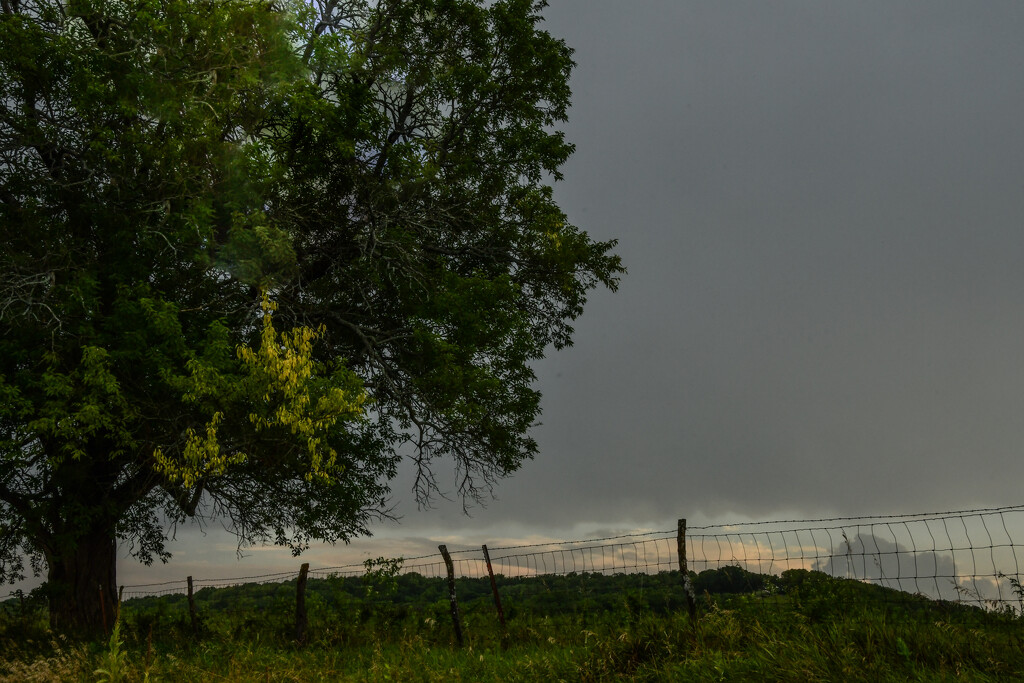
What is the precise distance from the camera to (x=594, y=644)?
8.25 meters

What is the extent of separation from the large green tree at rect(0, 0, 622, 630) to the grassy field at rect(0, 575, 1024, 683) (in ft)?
8.86

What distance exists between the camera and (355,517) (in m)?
16.7

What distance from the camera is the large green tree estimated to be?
12.7 metres

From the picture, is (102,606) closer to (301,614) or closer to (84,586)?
(84,586)

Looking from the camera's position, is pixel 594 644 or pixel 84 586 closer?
pixel 594 644

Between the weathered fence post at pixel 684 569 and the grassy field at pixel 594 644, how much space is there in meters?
0.25

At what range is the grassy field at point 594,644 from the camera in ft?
21.4

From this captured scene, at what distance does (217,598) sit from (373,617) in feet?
57.5

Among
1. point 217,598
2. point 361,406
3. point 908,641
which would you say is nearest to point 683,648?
point 908,641

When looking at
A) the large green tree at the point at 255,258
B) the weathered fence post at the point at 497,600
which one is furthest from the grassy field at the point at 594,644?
the large green tree at the point at 255,258

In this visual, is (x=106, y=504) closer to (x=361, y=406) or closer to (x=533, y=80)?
(x=361, y=406)

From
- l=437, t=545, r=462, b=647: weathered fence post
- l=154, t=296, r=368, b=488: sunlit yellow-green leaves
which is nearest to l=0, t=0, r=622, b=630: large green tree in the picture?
l=154, t=296, r=368, b=488: sunlit yellow-green leaves

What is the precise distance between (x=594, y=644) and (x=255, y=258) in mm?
8740

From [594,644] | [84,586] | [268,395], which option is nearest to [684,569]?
[594,644]
